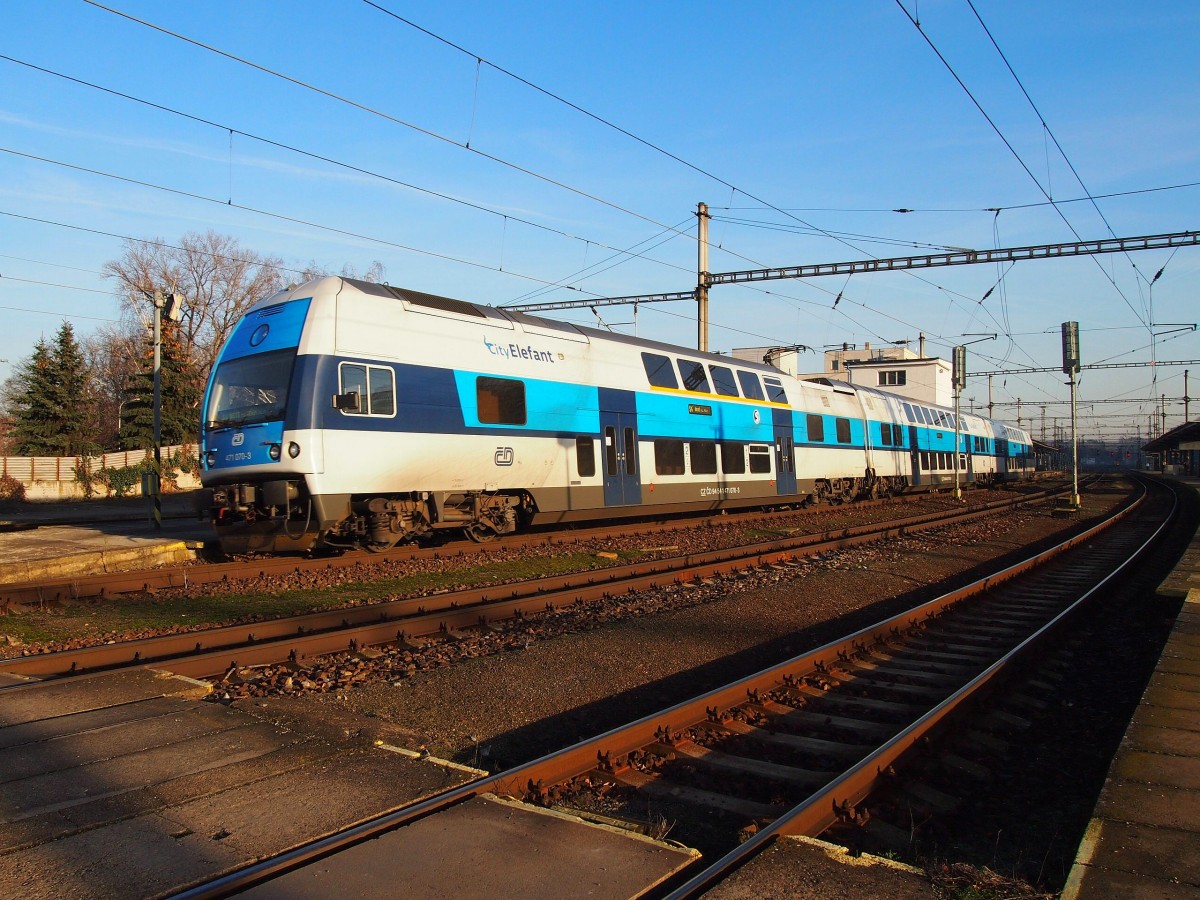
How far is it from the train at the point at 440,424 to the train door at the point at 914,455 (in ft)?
44.9

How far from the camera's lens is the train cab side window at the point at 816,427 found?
22.6 meters

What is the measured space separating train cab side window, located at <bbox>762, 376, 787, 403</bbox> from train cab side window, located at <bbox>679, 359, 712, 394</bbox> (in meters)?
2.92

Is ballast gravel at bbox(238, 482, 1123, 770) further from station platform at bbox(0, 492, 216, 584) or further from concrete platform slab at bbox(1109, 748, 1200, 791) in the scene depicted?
station platform at bbox(0, 492, 216, 584)

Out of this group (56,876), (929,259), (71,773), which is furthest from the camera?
(929,259)

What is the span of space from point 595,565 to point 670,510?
4.50 meters

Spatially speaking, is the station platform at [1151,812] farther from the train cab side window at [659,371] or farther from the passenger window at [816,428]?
the passenger window at [816,428]

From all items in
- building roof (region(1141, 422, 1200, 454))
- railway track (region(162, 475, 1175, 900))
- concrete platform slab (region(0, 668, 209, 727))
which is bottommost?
railway track (region(162, 475, 1175, 900))

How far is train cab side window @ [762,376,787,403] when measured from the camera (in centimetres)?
2062

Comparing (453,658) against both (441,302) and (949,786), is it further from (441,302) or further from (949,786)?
(441,302)

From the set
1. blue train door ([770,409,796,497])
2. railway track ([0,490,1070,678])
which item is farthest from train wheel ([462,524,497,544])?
blue train door ([770,409,796,497])

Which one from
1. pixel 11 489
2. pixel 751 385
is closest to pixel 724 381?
pixel 751 385

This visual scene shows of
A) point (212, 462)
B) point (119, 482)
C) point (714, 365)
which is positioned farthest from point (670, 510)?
point (119, 482)

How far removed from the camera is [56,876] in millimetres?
3221

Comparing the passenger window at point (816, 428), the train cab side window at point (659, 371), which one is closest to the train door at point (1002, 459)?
the passenger window at point (816, 428)
